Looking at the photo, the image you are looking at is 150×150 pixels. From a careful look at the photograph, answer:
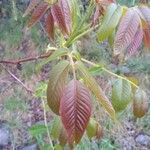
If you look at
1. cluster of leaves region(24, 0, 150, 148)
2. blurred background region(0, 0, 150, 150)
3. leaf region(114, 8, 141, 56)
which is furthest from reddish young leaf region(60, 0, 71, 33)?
blurred background region(0, 0, 150, 150)

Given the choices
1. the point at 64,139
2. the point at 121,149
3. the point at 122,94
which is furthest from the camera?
the point at 121,149

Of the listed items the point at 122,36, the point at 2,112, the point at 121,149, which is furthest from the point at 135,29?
the point at 2,112

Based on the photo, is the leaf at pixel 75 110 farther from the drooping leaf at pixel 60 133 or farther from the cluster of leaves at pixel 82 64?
the drooping leaf at pixel 60 133

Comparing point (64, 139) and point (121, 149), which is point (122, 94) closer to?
point (64, 139)

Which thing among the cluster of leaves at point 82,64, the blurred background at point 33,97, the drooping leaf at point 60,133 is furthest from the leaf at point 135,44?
the blurred background at point 33,97

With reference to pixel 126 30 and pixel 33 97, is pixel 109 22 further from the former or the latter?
pixel 33 97

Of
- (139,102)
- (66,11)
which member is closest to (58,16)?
(66,11)

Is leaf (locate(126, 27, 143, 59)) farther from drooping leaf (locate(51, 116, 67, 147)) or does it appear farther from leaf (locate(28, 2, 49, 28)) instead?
drooping leaf (locate(51, 116, 67, 147))
